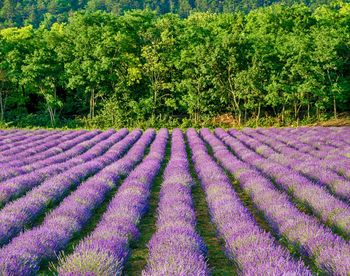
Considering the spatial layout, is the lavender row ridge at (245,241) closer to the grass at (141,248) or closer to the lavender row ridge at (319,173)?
the grass at (141,248)

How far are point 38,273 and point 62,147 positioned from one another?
10.9m

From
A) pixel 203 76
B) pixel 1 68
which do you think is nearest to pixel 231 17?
pixel 203 76

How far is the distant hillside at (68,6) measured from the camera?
6981 centimetres

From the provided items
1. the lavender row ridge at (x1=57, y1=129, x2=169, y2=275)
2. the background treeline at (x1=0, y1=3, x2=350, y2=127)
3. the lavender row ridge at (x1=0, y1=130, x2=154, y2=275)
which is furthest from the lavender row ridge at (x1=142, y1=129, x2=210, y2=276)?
the background treeline at (x1=0, y1=3, x2=350, y2=127)

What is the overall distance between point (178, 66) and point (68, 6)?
7470 centimetres

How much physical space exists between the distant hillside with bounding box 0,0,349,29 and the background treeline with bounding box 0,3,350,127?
2183 centimetres

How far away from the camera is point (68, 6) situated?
8588 cm

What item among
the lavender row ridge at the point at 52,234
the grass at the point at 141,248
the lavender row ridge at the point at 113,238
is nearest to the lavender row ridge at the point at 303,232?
the grass at the point at 141,248

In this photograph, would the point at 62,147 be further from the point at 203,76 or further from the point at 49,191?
the point at 203,76

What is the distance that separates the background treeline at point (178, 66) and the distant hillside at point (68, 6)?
21829mm

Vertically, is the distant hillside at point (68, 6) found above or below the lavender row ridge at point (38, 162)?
above

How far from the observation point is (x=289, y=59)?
25.5 m

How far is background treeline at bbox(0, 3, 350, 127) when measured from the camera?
25594mm

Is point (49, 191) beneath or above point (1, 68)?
beneath
